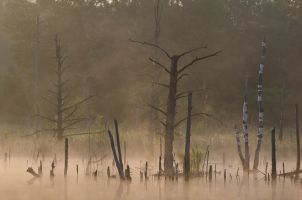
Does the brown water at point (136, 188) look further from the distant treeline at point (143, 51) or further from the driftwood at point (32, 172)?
the distant treeline at point (143, 51)

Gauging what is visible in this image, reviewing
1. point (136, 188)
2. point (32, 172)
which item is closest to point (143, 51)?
point (32, 172)

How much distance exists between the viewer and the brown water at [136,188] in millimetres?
15383

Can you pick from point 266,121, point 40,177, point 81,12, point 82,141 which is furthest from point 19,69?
point 40,177

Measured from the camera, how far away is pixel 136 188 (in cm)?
1664

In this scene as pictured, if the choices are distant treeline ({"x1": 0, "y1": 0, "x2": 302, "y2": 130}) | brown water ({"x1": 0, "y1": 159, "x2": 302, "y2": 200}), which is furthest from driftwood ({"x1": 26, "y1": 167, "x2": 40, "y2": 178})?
distant treeline ({"x1": 0, "y1": 0, "x2": 302, "y2": 130})

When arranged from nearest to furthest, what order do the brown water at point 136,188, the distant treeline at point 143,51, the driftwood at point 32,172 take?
the brown water at point 136,188
the driftwood at point 32,172
the distant treeline at point 143,51

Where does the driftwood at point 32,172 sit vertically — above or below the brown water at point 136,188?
above

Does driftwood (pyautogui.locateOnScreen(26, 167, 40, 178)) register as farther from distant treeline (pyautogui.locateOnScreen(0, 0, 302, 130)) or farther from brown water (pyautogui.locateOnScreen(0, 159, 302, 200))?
distant treeline (pyautogui.locateOnScreen(0, 0, 302, 130))

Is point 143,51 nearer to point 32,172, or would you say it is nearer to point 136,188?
point 32,172

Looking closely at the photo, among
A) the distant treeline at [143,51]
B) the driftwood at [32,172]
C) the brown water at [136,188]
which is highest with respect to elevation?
the distant treeline at [143,51]

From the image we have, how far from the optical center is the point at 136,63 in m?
48.8

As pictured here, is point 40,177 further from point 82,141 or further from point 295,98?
point 295,98

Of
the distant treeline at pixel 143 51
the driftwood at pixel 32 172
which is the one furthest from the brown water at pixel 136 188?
the distant treeline at pixel 143 51

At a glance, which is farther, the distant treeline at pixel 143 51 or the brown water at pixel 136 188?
the distant treeline at pixel 143 51
